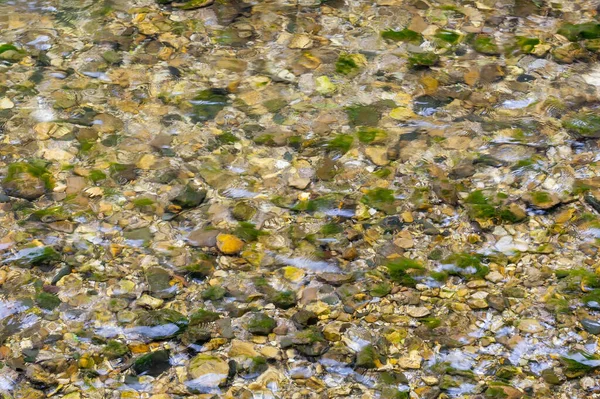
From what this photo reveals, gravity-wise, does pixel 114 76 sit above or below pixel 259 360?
above

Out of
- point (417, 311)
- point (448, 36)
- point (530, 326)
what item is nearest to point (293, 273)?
point (417, 311)

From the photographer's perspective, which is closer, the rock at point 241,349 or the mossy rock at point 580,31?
the rock at point 241,349

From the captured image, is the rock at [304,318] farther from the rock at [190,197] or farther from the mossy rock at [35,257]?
the mossy rock at [35,257]

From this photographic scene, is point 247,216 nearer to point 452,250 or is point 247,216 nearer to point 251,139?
point 251,139


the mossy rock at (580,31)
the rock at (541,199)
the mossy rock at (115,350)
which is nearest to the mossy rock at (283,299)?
the mossy rock at (115,350)

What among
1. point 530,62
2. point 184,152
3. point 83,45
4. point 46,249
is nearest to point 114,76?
point 83,45

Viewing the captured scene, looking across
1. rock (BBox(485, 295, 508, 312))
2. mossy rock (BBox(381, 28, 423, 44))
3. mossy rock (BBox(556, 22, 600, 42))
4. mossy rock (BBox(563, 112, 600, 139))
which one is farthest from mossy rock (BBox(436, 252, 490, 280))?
mossy rock (BBox(556, 22, 600, 42))

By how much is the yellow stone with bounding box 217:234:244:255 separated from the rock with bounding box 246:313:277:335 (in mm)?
387

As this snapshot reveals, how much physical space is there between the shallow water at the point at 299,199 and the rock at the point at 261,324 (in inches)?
0.5

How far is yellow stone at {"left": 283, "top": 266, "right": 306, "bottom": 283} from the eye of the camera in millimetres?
3365

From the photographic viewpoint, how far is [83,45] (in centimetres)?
468

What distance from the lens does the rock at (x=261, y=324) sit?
10.3 ft

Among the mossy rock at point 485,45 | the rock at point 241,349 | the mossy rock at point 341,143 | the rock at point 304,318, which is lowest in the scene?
the rock at point 241,349

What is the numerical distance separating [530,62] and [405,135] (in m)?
1.07
